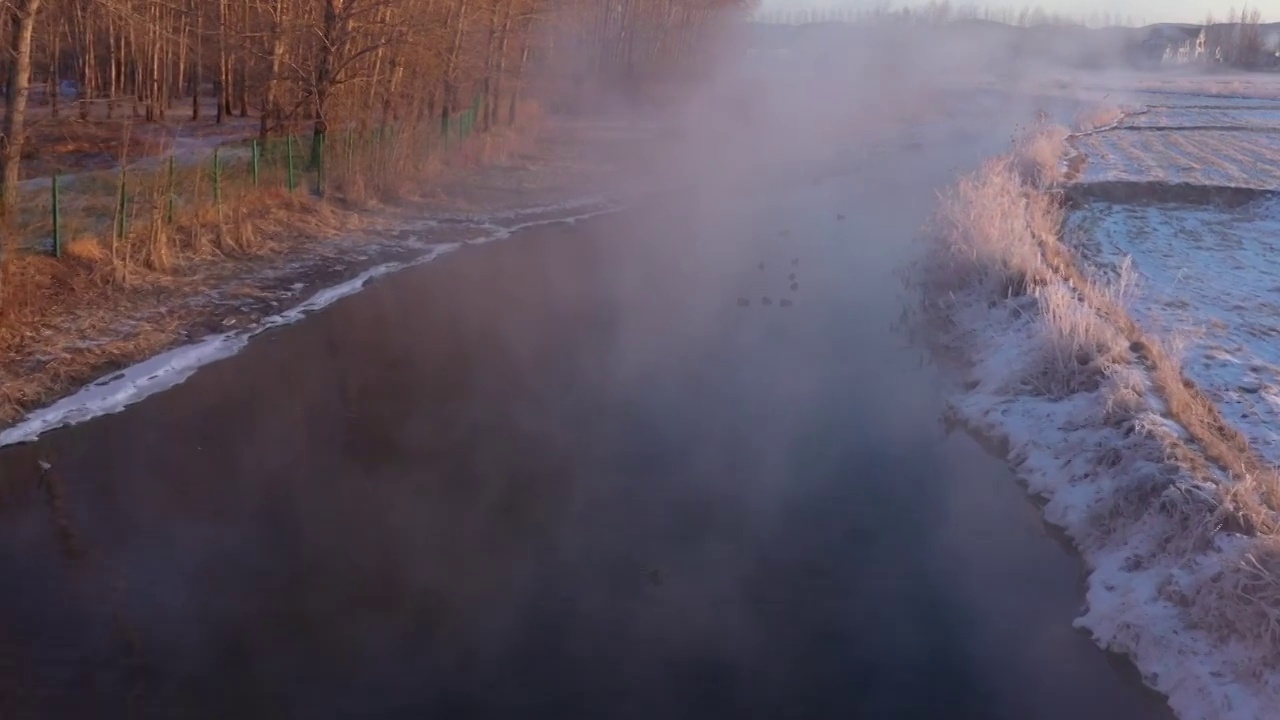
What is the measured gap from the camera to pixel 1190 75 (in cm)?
8812

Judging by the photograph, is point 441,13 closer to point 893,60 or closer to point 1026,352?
point 1026,352

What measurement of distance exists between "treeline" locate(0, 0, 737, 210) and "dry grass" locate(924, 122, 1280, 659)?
11.1 m

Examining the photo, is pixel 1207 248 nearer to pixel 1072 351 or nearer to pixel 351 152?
pixel 1072 351

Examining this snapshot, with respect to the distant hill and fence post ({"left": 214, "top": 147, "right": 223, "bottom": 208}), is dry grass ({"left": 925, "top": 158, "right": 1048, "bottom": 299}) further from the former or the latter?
the distant hill

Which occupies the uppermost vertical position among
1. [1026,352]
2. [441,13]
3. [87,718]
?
[441,13]

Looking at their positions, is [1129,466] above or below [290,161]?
below

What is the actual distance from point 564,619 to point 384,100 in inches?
796

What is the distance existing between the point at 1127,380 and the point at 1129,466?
→ 170 centimetres

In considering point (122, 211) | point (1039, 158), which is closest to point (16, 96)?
point (122, 211)

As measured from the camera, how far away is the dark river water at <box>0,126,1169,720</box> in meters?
5.92

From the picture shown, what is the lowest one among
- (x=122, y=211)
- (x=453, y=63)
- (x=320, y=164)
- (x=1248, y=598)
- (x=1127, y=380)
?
(x=1248, y=598)

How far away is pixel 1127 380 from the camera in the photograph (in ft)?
31.3

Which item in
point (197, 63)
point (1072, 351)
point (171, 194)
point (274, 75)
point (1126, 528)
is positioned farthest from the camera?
point (197, 63)

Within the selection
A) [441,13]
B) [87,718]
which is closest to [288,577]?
[87,718]
